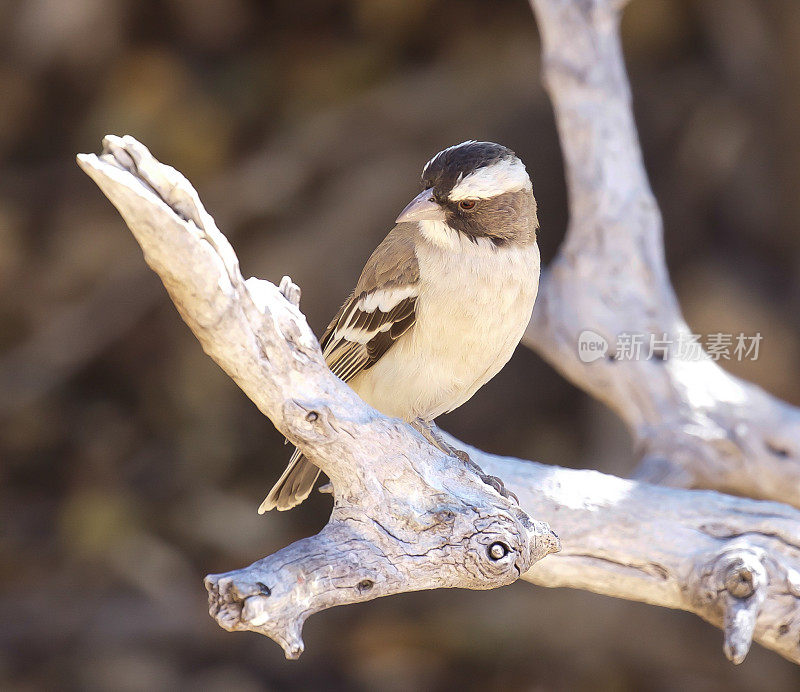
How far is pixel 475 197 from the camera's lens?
8.75 feet

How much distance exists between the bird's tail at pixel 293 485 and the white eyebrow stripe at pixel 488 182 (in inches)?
42.3

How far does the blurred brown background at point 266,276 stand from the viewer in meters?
5.35

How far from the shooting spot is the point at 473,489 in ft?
8.19

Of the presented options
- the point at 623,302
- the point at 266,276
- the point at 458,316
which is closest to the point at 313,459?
the point at 458,316

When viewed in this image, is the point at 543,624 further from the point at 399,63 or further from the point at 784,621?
the point at 399,63

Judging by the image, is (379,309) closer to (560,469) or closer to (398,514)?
(398,514)

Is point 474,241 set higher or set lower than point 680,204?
higher

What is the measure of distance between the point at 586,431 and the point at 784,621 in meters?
3.10

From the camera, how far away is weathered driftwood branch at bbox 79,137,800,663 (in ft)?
6.51

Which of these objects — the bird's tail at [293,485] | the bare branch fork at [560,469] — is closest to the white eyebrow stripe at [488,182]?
the bare branch fork at [560,469]

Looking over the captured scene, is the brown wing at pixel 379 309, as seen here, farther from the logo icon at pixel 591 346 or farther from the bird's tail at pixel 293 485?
the logo icon at pixel 591 346

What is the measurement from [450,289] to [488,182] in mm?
327

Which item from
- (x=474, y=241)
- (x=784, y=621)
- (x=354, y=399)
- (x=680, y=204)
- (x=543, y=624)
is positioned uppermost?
(x=474, y=241)

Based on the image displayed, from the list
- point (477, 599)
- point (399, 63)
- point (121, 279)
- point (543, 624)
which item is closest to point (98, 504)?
point (121, 279)
